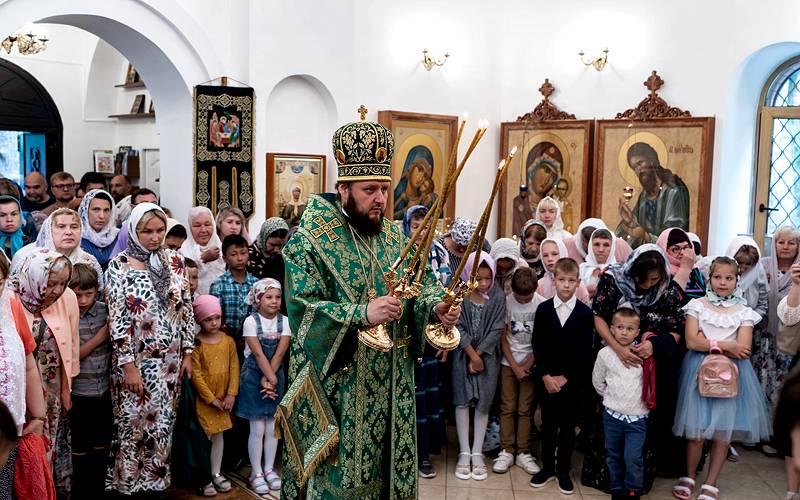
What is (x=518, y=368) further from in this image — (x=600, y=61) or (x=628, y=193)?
(x=600, y=61)

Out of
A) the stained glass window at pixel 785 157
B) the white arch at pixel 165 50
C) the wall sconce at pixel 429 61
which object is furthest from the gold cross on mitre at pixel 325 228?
the stained glass window at pixel 785 157

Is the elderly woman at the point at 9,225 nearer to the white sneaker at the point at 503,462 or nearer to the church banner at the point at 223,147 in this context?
the church banner at the point at 223,147

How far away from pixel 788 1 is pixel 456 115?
12.7 feet

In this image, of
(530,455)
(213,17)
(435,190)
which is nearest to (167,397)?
(530,455)

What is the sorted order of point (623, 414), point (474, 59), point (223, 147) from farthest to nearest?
point (474, 59)
point (223, 147)
point (623, 414)

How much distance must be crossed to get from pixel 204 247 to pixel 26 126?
318 inches

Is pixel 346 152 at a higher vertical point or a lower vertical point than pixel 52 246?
higher

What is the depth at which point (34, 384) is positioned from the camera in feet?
11.5

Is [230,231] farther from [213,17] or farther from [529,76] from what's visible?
[529,76]

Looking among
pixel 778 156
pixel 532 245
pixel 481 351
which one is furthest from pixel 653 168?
pixel 481 351

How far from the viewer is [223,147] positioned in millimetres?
8430

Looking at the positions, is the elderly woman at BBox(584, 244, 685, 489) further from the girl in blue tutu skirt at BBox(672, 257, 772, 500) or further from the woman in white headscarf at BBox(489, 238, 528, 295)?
the woman in white headscarf at BBox(489, 238, 528, 295)

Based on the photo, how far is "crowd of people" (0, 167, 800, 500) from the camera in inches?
179

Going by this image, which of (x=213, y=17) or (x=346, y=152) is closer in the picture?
(x=346, y=152)
